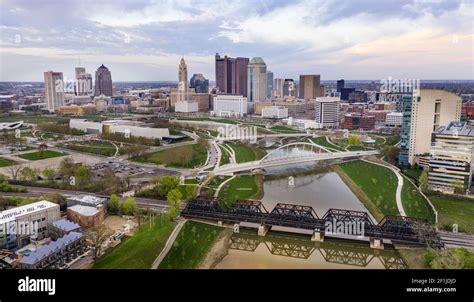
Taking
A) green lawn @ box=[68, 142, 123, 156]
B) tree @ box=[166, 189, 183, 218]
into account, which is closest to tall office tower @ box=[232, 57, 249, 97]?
green lawn @ box=[68, 142, 123, 156]

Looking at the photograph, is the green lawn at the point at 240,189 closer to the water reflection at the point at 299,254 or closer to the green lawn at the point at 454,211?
the water reflection at the point at 299,254

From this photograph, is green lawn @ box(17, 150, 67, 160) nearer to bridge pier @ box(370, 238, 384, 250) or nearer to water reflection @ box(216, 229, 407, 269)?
water reflection @ box(216, 229, 407, 269)

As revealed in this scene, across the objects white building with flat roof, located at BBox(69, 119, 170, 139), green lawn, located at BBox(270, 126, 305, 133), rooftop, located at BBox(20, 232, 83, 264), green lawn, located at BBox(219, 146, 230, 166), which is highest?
white building with flat roof, located at BBox(69, 119, 170, 139)

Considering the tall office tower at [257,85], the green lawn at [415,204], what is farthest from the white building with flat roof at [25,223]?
the tall office tower at [257,85]

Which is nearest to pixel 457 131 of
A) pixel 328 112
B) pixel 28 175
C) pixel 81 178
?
pixel 81 178

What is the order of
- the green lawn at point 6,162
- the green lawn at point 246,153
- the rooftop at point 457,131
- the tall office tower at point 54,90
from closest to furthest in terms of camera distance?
the rooftop at point 457,131
the green lawn at point 6,162
the green lawn at point 246,153
the tall office tower at point 54,90

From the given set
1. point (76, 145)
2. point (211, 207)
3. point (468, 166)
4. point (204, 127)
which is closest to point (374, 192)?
point (468, 166)
